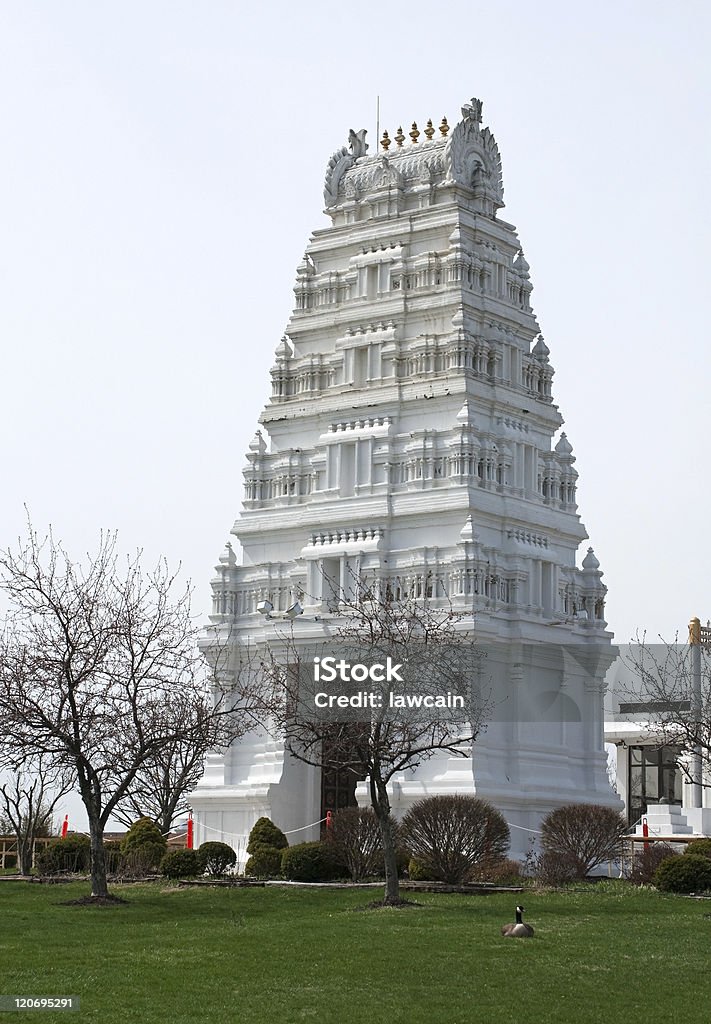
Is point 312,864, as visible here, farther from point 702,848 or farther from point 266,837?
point 702,848

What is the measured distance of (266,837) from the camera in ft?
150

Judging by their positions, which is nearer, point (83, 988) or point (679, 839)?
point (83, 988)

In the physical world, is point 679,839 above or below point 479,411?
below

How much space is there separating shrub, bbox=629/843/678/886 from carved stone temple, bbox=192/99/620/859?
637cm

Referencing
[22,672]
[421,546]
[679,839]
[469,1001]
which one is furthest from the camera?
[679,839]

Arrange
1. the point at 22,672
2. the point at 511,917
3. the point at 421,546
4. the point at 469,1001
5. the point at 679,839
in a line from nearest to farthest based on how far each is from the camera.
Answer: the point at 469,1001, the point at 511,917, the point at 22,672, the point at 421,546, the point at 679,839

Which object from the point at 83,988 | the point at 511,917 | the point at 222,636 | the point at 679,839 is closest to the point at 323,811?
the point at 222,636

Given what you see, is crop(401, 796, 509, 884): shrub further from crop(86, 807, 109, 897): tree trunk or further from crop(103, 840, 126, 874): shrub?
crop(103, 840, 126, 874): shrub

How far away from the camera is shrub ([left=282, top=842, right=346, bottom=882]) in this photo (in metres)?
40.5

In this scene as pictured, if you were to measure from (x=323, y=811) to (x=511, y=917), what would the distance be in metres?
19.6

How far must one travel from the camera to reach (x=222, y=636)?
52.5 meters

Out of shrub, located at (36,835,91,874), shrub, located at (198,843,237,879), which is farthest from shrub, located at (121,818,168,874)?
shrub, located at (198,843,237,879)

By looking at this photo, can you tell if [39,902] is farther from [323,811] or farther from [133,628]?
[323,811]

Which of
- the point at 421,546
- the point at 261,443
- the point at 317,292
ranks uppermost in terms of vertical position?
the point at 317,292
